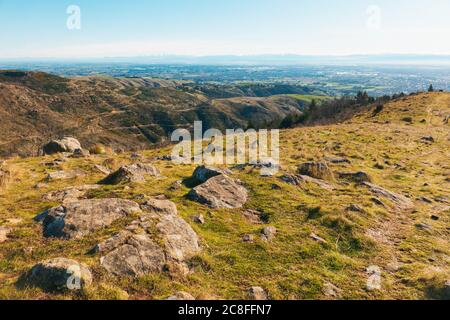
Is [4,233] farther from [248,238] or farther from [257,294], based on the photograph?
[257,294]

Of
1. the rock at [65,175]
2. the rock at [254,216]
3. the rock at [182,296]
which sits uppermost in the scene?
the rock at [65,175]

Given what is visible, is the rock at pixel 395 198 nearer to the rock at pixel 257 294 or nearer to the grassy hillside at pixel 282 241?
the grassy hillside at pixel 282 241

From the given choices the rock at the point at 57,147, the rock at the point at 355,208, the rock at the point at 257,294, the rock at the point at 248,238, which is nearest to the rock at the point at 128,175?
the rock at the point at 248,238

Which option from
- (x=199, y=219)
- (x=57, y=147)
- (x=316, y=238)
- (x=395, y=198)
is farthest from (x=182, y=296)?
(x=57, y=147)

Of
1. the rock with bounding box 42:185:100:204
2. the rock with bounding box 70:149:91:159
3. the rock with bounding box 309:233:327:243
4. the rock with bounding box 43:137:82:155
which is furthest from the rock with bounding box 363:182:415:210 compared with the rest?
the rock with bounding box 43:137:82:155

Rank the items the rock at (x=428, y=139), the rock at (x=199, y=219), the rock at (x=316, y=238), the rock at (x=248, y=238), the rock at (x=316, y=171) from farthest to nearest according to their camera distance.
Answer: the rock at (x=428, y=139) → the rock at (x=316, y=171) → the rock at (x=199, y=219) → the rock at (x=316, y=238) → the rock at (x=248, y=238)

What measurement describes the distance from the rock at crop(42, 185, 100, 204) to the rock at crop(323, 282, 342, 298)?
11315mm

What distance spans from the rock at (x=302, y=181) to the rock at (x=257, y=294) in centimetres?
994

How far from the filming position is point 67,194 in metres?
15.5

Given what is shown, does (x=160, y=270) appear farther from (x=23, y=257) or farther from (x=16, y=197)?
(x=16, y=197)

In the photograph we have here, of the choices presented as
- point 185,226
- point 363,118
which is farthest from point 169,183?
point 363,118

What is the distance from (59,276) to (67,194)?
8118mm

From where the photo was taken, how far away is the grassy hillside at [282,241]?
30.1 ft

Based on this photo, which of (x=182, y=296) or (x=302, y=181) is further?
(x=302, y=181)
